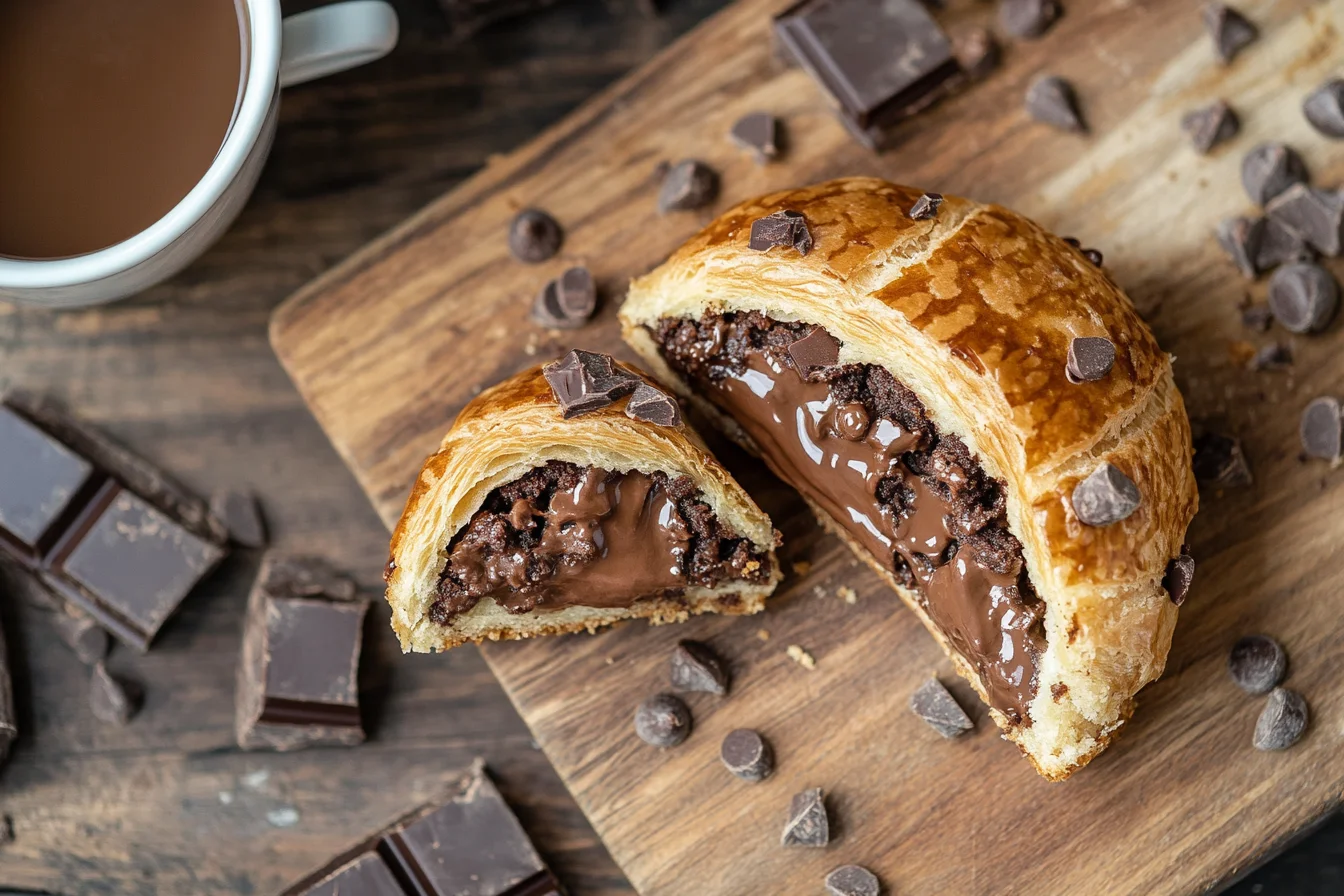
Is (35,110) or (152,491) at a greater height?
(35,110)

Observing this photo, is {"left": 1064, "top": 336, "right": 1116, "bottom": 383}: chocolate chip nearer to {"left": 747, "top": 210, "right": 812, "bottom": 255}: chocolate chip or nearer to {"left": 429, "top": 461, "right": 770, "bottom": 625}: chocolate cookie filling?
{"left": 747, "top": 210, "right": 812, "bottom": 255}: chocolate chip

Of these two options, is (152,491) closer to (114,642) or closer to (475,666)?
(114,642)

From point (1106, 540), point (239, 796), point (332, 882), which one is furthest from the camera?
point (239, 796)

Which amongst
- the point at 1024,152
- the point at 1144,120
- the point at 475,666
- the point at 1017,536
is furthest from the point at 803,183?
the point at 475,666

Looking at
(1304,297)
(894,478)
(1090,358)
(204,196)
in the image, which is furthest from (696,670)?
(1304,297)

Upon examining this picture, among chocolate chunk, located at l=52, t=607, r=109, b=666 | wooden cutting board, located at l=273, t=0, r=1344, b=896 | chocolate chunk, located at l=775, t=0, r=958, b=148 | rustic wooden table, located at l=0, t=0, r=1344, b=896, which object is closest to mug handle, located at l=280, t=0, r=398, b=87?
wooden cutting board, located at l=273, t=0, r=1344, b=896

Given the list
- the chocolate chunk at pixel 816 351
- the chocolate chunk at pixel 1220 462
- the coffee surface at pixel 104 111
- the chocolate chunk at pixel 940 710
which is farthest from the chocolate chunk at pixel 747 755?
the coffee surface at pixel 104 111
